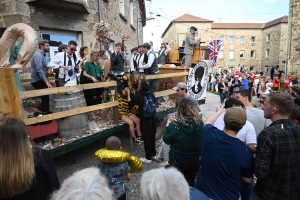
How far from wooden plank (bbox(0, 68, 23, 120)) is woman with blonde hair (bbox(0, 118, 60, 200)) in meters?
1.55

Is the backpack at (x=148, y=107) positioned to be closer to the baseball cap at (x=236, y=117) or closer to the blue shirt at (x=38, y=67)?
the blue shirt at (x=38, y=67)

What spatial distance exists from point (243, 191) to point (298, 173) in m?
1.00

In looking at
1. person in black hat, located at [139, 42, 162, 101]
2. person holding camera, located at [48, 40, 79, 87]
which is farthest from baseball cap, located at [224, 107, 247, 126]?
person in black hat, located at [139, 42, 162, 101]

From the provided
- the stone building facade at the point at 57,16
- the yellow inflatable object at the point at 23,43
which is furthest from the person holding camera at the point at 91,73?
the stone building facade at the point at 57,16

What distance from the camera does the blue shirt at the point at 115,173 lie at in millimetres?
2584

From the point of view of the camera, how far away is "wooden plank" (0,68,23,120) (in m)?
2.82

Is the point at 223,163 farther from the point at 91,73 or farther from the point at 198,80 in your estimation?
the point at 91,73

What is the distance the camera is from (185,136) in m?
2.82

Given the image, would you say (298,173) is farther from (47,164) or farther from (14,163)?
(14,163)

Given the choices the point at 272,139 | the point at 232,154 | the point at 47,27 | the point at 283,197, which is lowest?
the point at 283,197

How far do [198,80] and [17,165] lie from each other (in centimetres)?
451

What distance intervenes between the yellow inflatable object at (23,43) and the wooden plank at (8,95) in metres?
0.32

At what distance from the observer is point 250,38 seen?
162ft

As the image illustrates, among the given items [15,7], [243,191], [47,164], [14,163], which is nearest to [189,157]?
[243,191]
